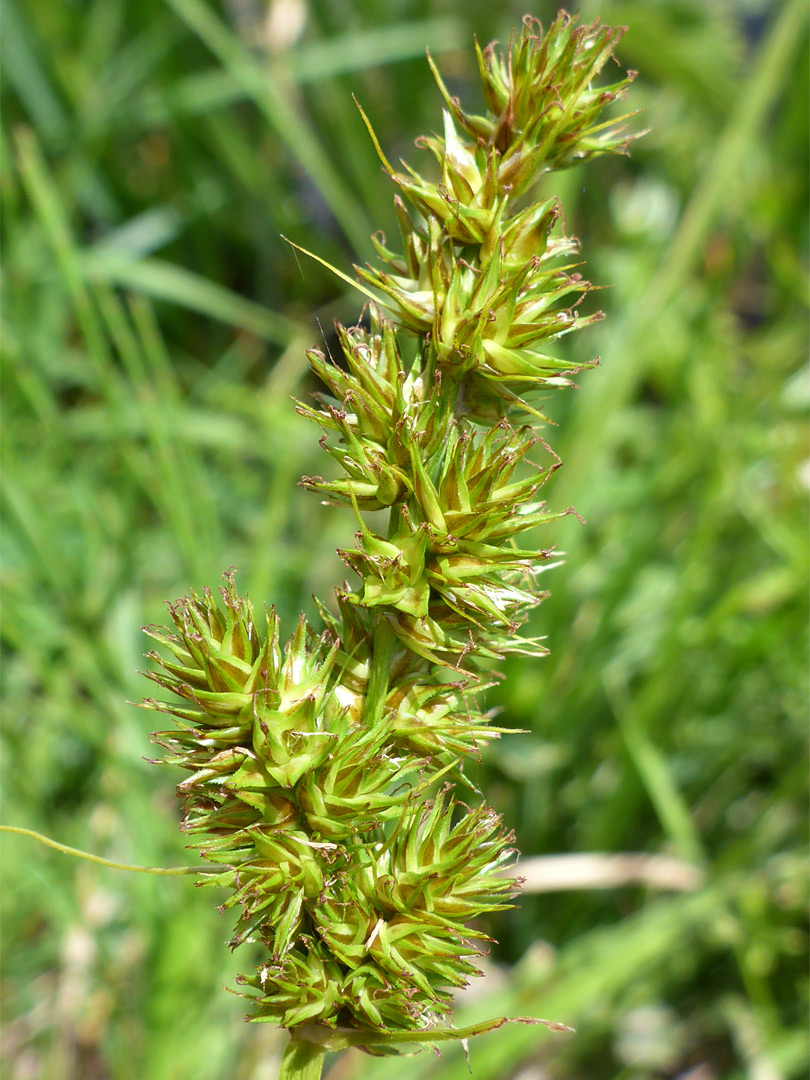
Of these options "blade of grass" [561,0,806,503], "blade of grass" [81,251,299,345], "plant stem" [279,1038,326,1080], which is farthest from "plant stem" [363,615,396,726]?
"blade of grass" [81,251,299,345]

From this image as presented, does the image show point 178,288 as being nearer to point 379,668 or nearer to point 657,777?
point 657,777

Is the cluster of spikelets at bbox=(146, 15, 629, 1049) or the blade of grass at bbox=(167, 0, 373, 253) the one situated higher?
the blade of grass at bbox=(167, 0, 373, 253)

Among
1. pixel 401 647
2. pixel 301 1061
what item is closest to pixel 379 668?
pixel 401 647

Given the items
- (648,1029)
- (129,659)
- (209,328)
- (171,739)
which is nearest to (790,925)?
(648,1029)

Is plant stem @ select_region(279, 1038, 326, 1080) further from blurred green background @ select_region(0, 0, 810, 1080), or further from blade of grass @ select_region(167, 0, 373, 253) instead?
blade of grass @ select_region(167, 0, 373, 253)

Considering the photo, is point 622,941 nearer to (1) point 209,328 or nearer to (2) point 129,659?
(2) point 129,659

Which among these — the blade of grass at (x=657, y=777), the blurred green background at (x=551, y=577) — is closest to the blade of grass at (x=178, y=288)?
the blurred green background at (x=551, y=577)
